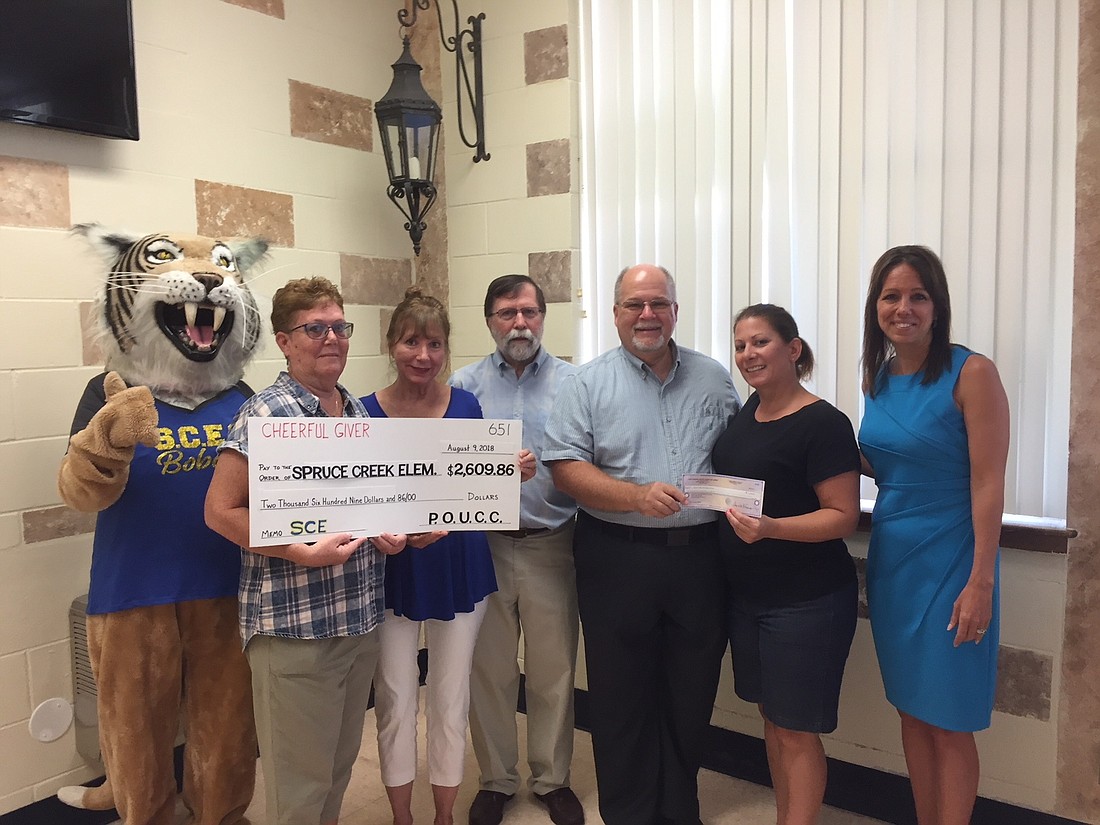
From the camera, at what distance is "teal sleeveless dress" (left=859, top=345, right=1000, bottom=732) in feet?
5.64

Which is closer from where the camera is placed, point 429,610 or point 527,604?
point 429,610

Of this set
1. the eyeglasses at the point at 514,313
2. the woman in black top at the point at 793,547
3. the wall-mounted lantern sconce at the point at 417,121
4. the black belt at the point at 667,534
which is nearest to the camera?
the woman in black top at the point at 793,547

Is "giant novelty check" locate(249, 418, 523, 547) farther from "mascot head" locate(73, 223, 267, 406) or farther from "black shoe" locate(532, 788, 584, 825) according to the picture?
"black shoe" locate(532, 788, 584, 825)

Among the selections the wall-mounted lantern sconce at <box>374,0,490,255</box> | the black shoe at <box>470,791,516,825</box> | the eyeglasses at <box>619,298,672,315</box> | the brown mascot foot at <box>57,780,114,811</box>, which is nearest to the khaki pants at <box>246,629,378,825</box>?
the black shoe at <box>470,791,516,825</box>

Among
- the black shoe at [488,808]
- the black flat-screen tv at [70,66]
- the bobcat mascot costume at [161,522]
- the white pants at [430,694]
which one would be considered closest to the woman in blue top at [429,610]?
the white pants at [430,694]

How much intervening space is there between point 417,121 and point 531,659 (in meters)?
1.75

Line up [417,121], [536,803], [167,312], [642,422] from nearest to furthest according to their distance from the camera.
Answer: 1. [167,312]
2. [642,422]
3. [536,803]
4. [417,121]

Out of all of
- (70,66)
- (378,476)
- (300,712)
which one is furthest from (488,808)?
(70,66)

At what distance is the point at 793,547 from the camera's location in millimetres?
1808

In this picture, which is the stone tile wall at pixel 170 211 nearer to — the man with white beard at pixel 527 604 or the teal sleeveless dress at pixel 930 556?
the man with white beard at pixel 527 604

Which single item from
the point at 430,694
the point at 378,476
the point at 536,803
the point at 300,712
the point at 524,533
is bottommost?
the point at 536,803

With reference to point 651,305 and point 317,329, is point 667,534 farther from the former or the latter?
point 317,329

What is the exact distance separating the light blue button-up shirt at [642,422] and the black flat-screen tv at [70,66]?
56.2 inches

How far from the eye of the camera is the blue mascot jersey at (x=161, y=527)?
1.82m
